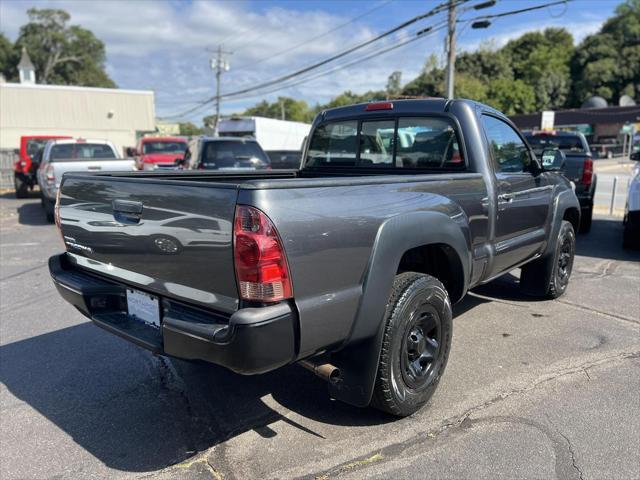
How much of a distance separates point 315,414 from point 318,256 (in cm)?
132

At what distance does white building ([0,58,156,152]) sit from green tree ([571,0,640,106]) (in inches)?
2361

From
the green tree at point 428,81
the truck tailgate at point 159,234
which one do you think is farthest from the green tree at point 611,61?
the truck tailgate at point 159,234

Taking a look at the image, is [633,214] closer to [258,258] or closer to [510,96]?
[258,258]

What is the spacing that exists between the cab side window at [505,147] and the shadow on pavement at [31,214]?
11178mm

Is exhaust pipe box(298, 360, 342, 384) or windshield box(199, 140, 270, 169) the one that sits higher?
windshield box(199, 140, 270, 169)

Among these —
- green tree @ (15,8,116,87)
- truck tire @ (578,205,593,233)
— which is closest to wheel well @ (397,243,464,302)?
truck tire @ (578,205,593,233)

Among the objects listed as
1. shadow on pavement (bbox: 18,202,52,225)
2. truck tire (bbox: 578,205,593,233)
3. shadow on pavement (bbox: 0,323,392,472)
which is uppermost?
truck tire (bbox: 578,205,593,233)

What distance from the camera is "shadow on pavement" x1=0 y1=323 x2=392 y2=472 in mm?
2990

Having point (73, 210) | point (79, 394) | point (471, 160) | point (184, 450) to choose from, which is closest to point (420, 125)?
point (471, 160)

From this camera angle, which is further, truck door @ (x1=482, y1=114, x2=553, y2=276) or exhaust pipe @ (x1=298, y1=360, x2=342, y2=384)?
truck door @ (x1=482, y1=114, x2=553, y2=276)

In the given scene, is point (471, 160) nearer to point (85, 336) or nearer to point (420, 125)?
point (420, 125)

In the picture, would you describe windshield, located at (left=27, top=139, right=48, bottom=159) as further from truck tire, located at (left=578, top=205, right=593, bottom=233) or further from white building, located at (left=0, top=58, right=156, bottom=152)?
white building, located at (left=0, top=58, right=156, bottom=152)

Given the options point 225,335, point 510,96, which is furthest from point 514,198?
point 510,96

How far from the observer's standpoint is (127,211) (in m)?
2.85
